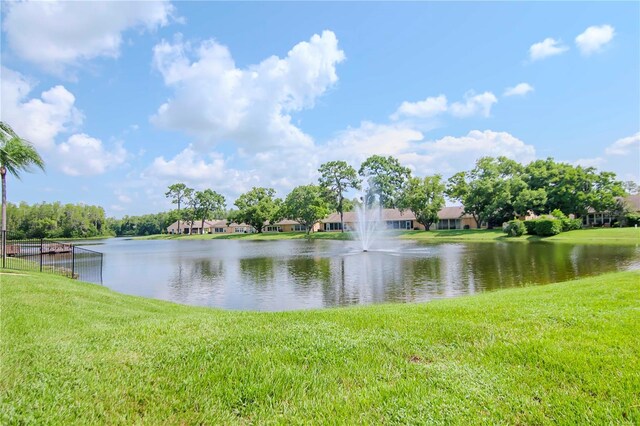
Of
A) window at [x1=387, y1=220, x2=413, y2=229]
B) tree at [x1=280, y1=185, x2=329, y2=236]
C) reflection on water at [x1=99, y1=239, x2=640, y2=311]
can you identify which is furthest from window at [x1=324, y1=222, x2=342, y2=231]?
reflection on water at [x1=99, y1=239, x2=640, y2=311]

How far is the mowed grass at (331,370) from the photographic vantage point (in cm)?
304

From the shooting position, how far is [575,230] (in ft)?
135

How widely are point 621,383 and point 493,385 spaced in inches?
46.0

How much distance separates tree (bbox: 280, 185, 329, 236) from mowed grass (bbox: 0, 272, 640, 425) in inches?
2443

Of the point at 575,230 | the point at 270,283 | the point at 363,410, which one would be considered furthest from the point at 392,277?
the point at 575,230

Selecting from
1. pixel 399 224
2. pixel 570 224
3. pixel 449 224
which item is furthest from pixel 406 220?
pixel 570 224

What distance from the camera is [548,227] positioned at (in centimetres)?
3831

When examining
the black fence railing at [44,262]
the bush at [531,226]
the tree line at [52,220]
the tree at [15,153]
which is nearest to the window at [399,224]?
the bush at [531,226]

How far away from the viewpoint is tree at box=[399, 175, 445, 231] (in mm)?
58562

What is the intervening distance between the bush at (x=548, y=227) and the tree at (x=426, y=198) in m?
20.1

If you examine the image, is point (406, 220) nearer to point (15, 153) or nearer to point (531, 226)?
point (531, 226)

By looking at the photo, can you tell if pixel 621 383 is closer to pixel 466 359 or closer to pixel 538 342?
pixel 538 342

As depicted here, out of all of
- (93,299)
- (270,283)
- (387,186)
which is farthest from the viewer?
(387,186)

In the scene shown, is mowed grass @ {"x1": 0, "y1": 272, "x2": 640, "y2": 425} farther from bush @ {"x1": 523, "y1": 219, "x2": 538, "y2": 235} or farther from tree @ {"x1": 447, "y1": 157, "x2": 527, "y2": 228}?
tree @ {"x1": 447, "y1": 157, "x2": 527, "y2": 228}
